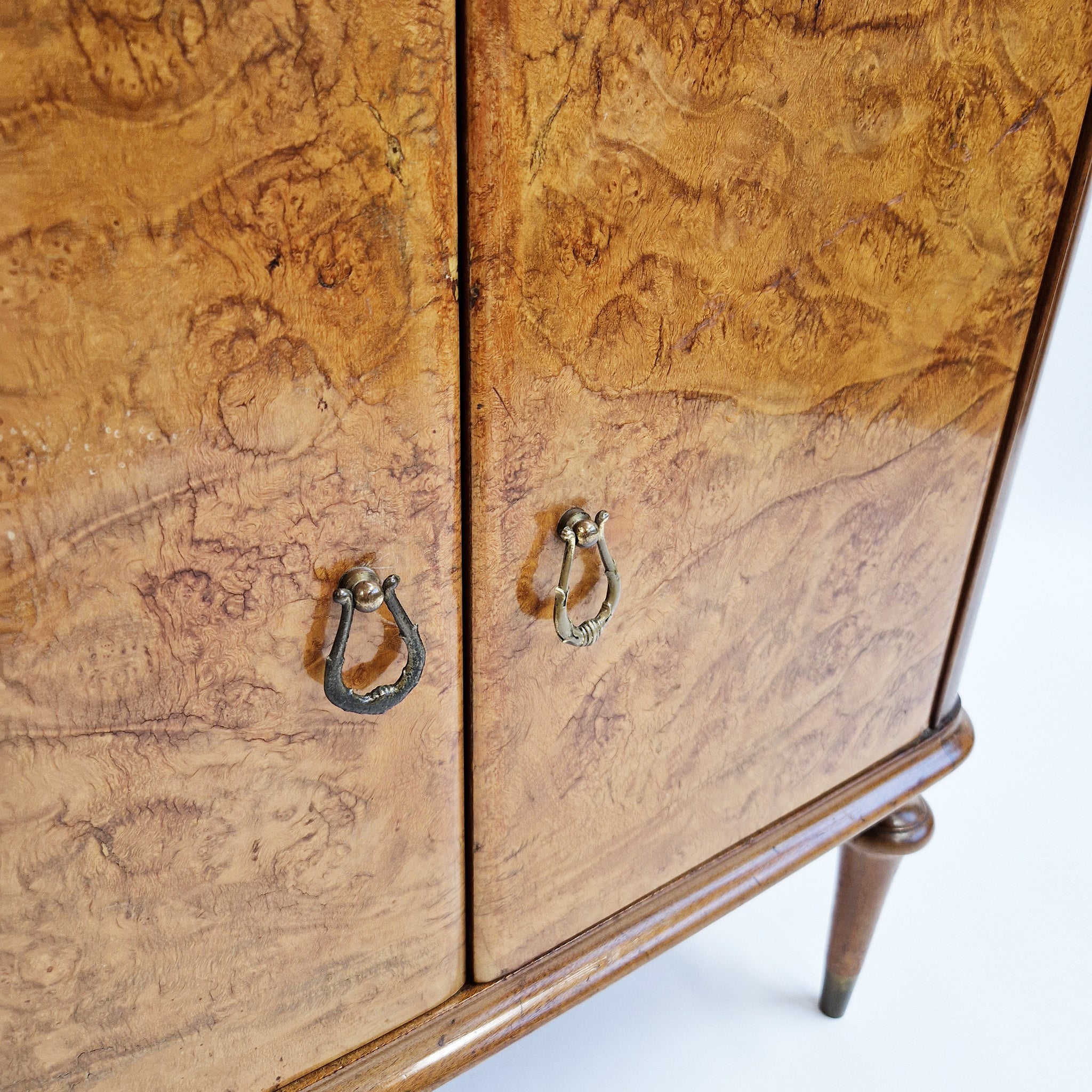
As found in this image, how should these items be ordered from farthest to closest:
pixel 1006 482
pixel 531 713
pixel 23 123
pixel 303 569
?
pixel 1006 482 → pixel 531 713 → pixel 303 569 → pixel 23 123

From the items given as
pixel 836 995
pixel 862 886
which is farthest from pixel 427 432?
pixel 836 995

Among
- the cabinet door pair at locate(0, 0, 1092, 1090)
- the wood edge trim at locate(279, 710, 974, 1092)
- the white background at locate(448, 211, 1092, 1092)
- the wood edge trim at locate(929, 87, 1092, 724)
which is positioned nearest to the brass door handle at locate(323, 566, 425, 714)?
the cabinet door pair at locate(0, 0, 1092, 1090)

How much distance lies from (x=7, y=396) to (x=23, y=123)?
80 mm

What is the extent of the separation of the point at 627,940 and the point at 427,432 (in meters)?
0.37

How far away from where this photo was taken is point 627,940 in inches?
24.6

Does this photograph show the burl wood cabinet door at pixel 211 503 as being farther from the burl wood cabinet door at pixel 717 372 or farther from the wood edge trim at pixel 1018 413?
the wood edge trim at pixel 1018 413

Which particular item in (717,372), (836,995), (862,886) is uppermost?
(717,372)

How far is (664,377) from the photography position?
1.52ft

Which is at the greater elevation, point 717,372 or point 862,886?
point 717,372

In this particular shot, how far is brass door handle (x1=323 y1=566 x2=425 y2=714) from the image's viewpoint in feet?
1.33

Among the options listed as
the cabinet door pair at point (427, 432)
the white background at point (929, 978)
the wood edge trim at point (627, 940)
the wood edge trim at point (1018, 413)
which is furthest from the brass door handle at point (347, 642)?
the white background at point (929, 978)

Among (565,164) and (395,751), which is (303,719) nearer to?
(395,751)

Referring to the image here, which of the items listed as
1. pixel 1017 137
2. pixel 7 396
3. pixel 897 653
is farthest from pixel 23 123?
pixel 897 653

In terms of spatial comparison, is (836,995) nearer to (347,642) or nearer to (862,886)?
(862,886)
